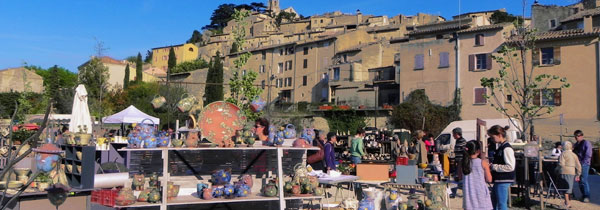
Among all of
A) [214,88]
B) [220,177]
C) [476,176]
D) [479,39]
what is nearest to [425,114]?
[479,39]

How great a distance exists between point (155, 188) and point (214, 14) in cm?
9334

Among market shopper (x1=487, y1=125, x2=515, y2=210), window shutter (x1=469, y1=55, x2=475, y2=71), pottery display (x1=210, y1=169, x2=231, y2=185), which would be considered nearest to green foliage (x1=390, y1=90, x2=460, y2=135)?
window shutter (x1=469, y1=55, x2=475, y2=71)

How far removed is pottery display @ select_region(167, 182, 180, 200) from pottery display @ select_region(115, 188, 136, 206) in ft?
1.48

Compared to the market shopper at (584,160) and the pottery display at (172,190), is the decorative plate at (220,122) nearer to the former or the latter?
the pottery display at (172,190)

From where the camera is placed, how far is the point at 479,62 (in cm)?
3478

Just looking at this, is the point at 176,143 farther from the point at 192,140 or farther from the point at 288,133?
the point at 288,133

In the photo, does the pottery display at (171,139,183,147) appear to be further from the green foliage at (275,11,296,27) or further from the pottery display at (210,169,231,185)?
the green foliage at (275,11,296,27)

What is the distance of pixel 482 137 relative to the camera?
28.8 feet

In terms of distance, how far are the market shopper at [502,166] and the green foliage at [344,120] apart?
32.1 meters

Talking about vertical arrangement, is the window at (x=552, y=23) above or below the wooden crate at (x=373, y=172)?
above

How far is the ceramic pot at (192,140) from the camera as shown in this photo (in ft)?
22.3

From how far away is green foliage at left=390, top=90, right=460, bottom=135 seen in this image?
35.0 metres

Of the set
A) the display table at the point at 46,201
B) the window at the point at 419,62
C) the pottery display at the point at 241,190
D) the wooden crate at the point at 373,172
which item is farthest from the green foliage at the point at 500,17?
the display table at the point at 46,201

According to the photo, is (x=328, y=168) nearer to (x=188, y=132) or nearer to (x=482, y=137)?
(x=482, y=137)
